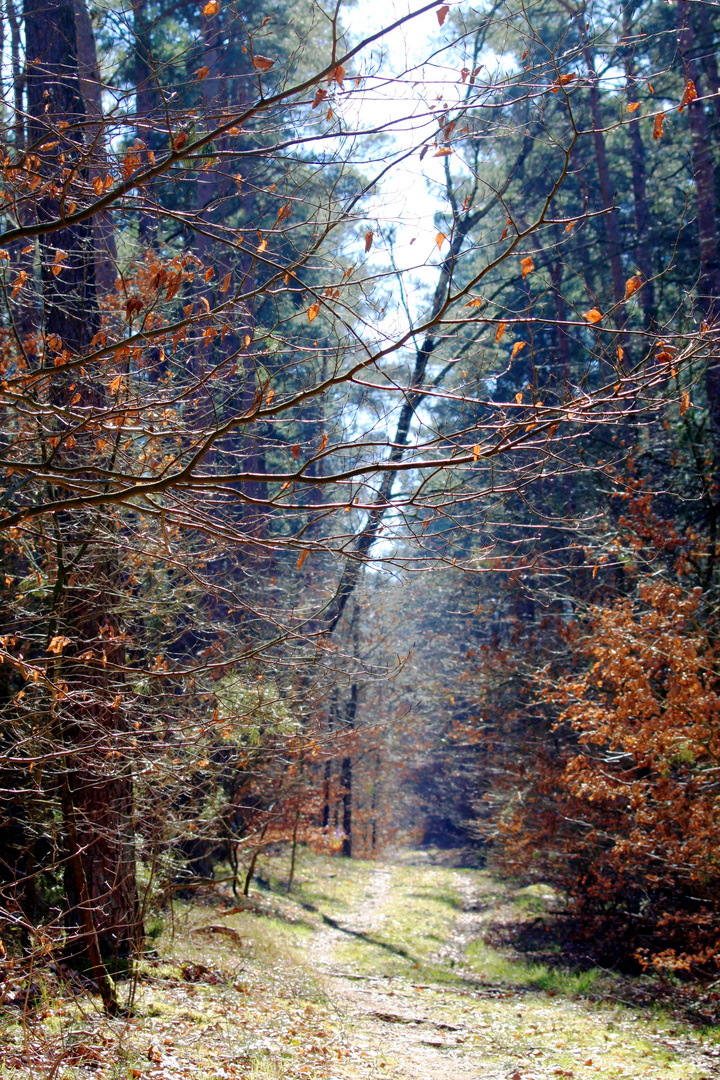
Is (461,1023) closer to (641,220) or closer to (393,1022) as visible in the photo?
(393,1022)

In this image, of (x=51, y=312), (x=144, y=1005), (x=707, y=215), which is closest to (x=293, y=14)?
(x=707, y=215)

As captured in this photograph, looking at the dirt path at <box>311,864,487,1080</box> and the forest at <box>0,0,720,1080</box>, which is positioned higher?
the forest at <box>0,0,720,1080</box>

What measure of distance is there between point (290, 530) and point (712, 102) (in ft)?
42.1

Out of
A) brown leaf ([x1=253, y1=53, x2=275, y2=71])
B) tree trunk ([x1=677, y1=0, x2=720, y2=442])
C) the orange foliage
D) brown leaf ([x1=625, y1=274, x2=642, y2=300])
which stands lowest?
the orange foliage

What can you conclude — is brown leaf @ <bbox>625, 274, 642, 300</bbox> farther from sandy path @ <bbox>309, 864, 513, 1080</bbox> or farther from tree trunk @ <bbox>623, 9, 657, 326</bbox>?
tree trunk @ <bbox>623, 9, 657, 326</bbox>

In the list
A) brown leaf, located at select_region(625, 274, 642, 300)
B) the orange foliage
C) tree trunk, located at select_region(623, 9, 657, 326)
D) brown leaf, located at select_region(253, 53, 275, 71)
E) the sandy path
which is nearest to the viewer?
brown leaf, located at select_region(253, 53, 275, 71)

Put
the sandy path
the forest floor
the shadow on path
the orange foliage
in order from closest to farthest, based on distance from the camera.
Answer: the forest floor
the sandy path
the orange foliage
the shadow on path

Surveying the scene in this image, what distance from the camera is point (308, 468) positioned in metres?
7.42

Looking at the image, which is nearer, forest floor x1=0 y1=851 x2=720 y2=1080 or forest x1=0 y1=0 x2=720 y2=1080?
forest x1=0 y1=0 x2=720 y2=1080

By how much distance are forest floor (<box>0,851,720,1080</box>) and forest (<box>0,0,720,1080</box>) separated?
0.20m

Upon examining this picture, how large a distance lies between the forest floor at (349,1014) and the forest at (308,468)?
199 millimetres

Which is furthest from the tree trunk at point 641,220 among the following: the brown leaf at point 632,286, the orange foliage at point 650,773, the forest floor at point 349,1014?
the brown leaf at point 632,286

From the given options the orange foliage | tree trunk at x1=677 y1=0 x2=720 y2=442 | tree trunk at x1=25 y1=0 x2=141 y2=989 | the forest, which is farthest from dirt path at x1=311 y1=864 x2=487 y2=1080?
tree trunk at x1=677 y1=0 x2=720 y2=442

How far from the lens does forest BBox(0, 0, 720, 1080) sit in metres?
3.29
